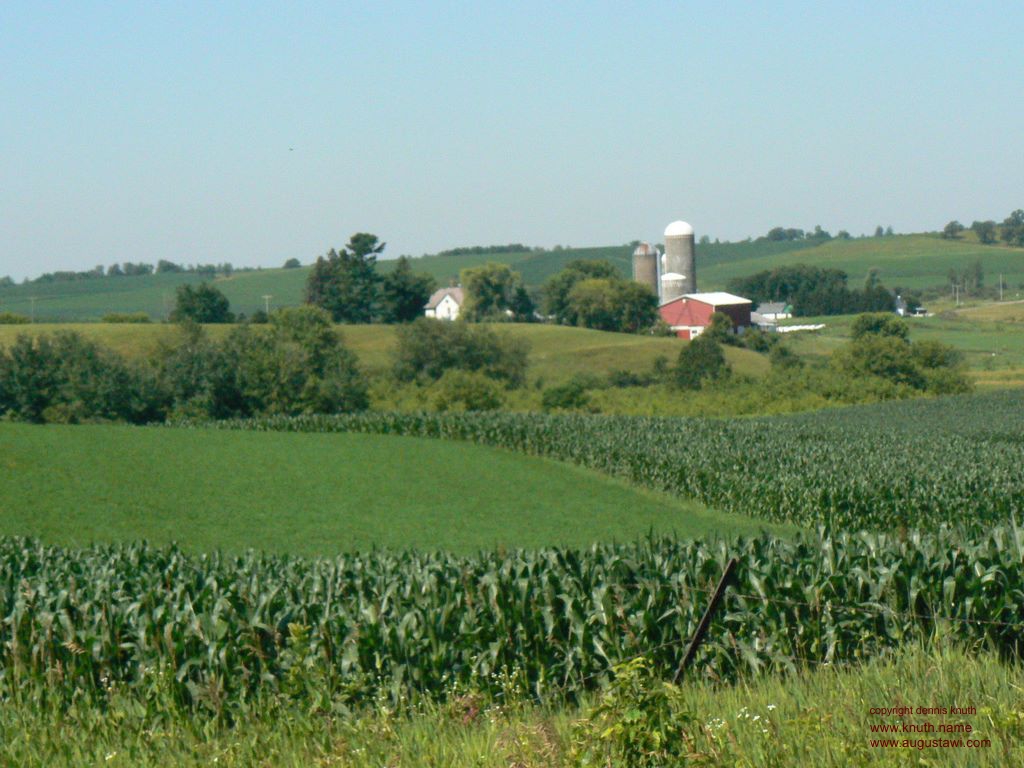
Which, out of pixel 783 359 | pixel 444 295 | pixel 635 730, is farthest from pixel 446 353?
pixel 635 730

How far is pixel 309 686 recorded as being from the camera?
25.2 feet

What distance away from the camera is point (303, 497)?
82.9ft

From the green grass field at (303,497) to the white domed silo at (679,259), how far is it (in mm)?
100772

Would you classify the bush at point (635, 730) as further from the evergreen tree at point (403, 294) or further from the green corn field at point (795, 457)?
the evergreen tree at point (403, 294)

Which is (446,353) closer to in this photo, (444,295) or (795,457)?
(795,457)

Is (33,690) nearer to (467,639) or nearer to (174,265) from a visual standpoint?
(467,639)

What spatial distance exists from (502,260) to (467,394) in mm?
137495

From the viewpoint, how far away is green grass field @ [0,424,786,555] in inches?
808

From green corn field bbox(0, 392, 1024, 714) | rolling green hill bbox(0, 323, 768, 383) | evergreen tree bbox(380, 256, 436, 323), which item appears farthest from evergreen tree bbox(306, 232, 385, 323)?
green corn field bbox(0, 392, 1024, 714)

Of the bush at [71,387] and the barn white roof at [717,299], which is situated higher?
the barn white roof at [717,299]

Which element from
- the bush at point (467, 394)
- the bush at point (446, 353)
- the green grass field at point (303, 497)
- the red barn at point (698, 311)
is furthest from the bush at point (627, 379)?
the green grass field at point (303, 497)

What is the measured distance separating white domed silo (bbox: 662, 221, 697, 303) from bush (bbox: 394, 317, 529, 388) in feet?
196

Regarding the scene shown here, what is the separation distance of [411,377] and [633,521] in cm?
5236

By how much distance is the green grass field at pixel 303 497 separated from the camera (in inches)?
808
